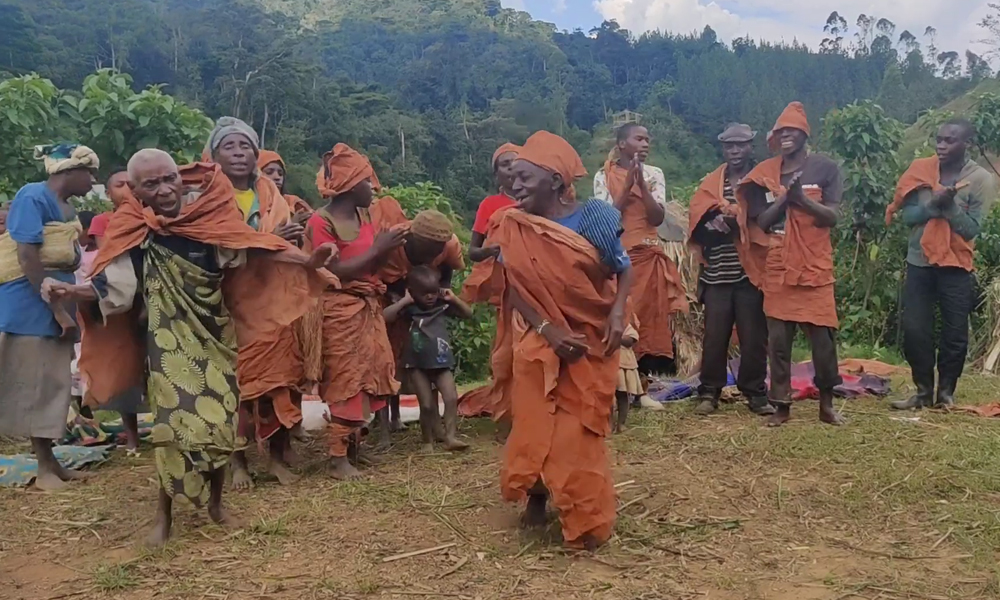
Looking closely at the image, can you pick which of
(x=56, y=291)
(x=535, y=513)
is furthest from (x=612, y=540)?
(x=56, y=291)

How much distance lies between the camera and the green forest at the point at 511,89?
10.2 metres

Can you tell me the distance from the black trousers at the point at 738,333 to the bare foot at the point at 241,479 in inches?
138

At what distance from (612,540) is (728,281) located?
10.2 feet

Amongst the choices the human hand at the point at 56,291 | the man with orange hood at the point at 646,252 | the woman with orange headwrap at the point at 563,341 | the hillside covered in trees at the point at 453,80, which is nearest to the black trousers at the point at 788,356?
the man with orange hood at the point at 646,252

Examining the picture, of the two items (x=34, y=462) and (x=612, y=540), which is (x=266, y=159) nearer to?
(x=34, y=462)

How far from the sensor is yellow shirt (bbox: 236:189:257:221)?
185 inches

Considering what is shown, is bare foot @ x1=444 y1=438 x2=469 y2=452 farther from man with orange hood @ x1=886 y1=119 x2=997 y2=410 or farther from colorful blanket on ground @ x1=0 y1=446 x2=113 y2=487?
man with orange hood @ x1=886 y1=119 x2=997 y2=410

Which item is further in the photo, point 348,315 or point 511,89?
point 511,89

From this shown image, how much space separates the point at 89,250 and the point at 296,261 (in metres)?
3.00

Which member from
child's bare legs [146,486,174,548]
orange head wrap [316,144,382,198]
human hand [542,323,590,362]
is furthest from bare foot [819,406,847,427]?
child's bare legs [146,486,174,548]

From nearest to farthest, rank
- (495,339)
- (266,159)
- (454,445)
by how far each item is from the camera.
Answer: (495,339) → (454,445) → (266,159)

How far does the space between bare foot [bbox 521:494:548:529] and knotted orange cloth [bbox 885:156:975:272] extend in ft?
12.8

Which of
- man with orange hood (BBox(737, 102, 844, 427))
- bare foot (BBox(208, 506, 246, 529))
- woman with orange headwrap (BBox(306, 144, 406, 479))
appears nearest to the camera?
bare foot (BBox(208, 506, 246, 529))

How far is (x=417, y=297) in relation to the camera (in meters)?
5.54
